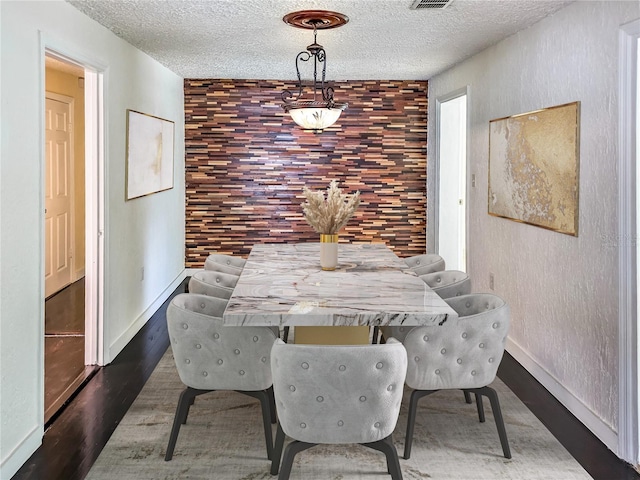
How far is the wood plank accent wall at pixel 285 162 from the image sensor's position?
785 cm

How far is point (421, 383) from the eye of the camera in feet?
9.87

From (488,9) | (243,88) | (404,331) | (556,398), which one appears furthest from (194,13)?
(243,88)

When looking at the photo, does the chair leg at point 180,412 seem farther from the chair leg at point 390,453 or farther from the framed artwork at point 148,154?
the framed artwork at point 148,154

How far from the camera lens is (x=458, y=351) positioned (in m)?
2.98

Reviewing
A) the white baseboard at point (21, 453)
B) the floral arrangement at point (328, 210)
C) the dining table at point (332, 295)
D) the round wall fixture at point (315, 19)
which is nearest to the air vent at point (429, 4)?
the round wall fixture at point (315, 19)

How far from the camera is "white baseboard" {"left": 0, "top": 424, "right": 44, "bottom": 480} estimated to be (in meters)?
2.87

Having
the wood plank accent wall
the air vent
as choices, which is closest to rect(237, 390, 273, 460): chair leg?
the air vent

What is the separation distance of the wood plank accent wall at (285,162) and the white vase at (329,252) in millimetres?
4172

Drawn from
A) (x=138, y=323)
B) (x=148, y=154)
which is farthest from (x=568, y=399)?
(x=148, y=154)

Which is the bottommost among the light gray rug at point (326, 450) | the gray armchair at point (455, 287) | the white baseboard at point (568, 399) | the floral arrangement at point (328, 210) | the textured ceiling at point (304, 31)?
the light gray rug at point (326, 450)

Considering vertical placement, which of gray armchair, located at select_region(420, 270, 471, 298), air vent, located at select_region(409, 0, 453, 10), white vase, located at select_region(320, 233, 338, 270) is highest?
air vent, located at select_region(409, 0, 453, 10)

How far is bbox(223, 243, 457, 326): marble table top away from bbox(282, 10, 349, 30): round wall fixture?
1.48 metres

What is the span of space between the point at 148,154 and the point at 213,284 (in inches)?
92.2

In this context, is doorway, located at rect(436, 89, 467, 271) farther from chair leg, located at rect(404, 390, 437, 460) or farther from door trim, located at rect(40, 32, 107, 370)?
chair leg, located at rect(404, 390, 437, 460)
